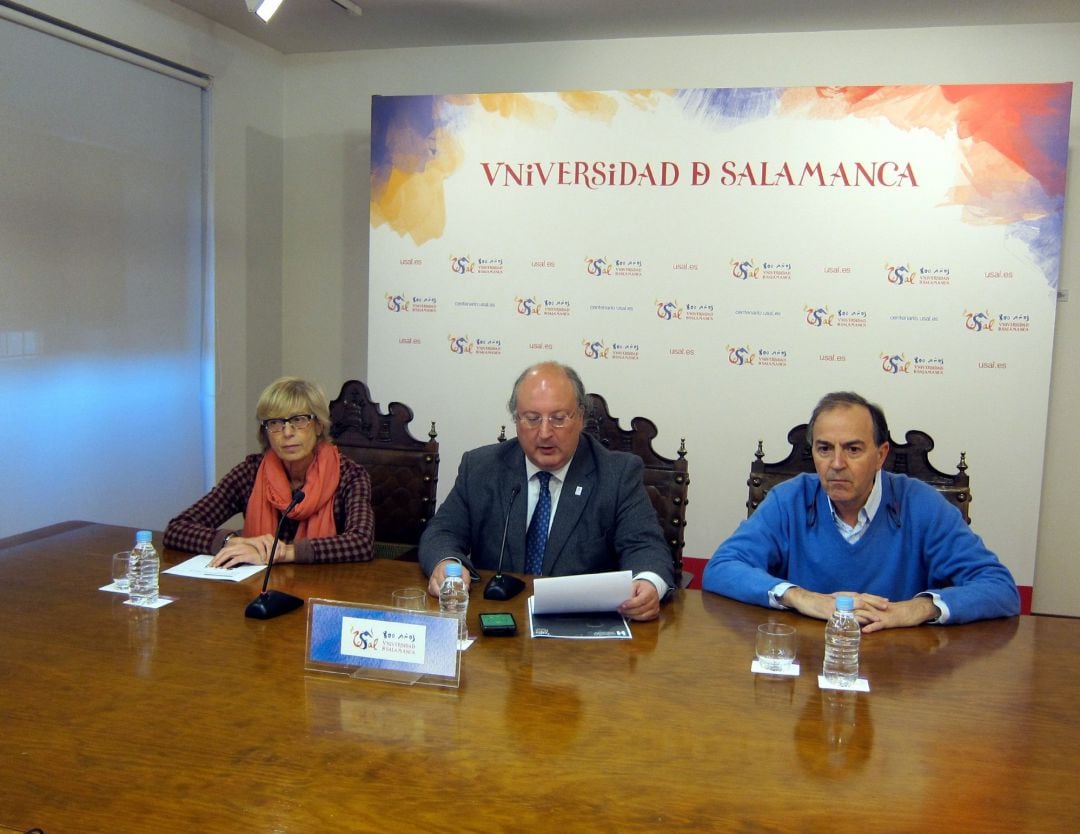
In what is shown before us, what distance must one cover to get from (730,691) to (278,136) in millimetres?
4428

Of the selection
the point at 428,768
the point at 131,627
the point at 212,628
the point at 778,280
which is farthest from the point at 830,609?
the point at 778,280

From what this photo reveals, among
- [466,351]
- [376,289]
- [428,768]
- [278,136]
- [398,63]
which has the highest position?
[398,63]

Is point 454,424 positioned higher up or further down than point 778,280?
further down

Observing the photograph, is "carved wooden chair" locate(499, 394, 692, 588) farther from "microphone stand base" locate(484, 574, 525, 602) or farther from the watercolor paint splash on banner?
the watercolor paint splash on banner

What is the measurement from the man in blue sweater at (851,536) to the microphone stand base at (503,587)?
0.45 metres

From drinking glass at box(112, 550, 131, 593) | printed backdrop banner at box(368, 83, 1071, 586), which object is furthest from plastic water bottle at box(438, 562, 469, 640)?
printed backdrop banner at box(368, 83, 1071, 586)

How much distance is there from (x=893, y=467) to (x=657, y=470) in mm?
688

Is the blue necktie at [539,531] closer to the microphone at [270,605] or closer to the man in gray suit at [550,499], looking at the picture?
the man in gray suit at [550,499]

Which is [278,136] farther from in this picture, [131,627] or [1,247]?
[131,627]

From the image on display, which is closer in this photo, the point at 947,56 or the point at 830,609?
the point at 830,609

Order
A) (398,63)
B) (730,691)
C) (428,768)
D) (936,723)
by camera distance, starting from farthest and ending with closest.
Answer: (398,63) < (730,691) < (936,723) < (428,768)

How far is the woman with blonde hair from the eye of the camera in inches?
102

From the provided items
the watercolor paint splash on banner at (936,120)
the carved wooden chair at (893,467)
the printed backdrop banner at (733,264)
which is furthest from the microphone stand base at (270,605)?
the watercolor paint splash on banner at (936,120)

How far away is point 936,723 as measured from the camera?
148cm
